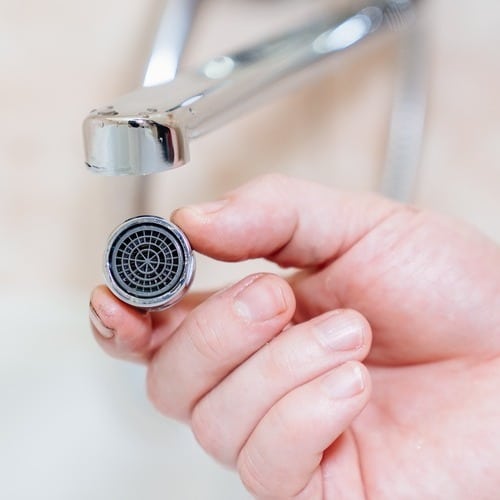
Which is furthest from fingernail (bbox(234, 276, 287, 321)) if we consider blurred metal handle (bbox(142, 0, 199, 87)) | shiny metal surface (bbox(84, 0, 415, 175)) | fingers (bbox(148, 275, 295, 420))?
blurred metal handle (bbox(142, 0, 199, 87))

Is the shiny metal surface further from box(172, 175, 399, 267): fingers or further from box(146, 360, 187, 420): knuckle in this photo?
box(146, 360, 187, 420): knuckle

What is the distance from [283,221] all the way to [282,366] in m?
0.09

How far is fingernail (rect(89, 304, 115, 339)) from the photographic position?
45cm

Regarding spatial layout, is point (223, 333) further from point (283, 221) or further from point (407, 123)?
point (407, 123)

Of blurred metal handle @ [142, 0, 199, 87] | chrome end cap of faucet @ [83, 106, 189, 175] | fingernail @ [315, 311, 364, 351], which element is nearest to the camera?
chrome end cap of faucet @ [83, 106, 189, 175]

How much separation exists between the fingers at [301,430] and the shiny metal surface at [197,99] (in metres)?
0.16

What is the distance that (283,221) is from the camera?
1.63 feet

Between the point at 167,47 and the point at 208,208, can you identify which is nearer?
the point at 208,208

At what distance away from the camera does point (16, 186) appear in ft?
2.44

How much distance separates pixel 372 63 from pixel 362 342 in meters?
0.33

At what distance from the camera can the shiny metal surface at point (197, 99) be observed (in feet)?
1.17

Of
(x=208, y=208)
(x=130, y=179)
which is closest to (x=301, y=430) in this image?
(x=208, y=208)

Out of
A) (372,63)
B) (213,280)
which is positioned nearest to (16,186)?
(213,280)

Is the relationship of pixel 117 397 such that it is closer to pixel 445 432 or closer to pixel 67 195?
pixel 67 195
